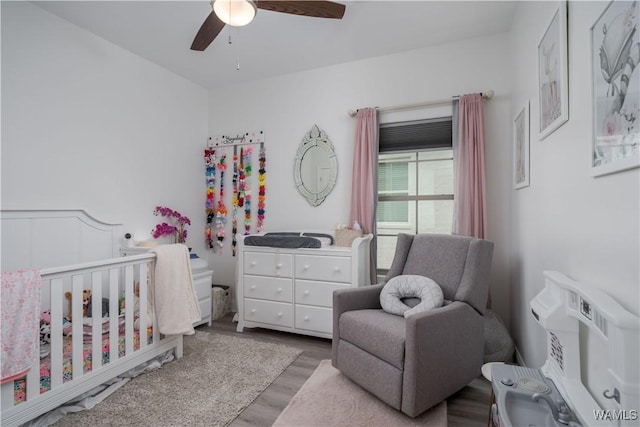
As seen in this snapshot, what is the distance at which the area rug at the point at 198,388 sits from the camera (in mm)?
1707

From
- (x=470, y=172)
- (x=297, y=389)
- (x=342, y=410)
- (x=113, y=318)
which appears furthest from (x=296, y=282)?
(x=470, y=172)

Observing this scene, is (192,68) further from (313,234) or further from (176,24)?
(313,234)

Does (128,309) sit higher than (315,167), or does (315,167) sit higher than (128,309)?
(315,167)

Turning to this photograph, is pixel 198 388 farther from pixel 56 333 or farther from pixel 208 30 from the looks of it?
pixel 208 30

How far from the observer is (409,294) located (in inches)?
81.0

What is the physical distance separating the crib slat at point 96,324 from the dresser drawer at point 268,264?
1.31 metres

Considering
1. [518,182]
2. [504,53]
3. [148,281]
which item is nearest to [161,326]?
[148,281]

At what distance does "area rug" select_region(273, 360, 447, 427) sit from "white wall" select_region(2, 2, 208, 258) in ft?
7.36

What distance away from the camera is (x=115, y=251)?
2805 millimetres

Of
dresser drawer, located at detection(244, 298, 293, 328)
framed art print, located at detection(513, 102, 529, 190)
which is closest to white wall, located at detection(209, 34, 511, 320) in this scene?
framed art print, located at detection(513, 102, 529, 190)

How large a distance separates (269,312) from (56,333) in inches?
63.0

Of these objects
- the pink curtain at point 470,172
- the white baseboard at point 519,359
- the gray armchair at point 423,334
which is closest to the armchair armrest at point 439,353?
the gray armchair at point 423,334

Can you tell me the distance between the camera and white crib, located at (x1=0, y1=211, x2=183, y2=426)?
5.25ft

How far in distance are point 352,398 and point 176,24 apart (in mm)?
3017
